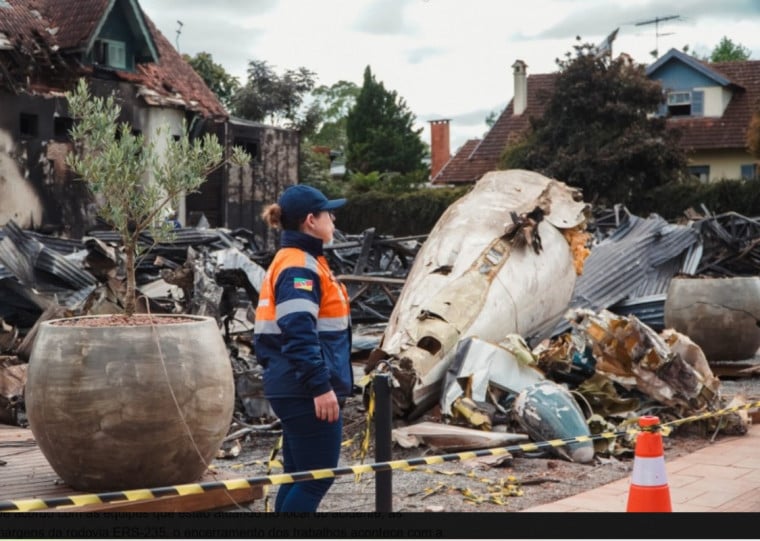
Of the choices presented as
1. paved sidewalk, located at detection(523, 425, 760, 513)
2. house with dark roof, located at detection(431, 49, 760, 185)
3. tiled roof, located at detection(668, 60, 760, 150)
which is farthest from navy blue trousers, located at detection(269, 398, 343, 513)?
tiled roof, located at detection(668, 60, 760, 150)

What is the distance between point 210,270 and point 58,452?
4380mm

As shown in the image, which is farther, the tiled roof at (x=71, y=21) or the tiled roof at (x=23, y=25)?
the tiled roof at (x=71, y=21)

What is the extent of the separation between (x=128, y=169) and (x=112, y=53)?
13.0 meters

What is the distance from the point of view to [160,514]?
493cm

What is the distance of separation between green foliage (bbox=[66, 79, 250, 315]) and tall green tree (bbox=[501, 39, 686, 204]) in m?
26.1

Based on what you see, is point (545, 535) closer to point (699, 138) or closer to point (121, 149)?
point (121, 149)

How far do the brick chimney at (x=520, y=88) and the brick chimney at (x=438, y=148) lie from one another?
2.79m

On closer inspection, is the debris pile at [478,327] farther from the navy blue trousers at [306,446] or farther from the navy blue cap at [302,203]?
the navy blue trousers at [306,446]

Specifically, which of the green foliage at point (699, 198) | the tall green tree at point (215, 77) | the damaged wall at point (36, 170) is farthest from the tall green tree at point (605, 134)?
the damaged wall at point (36, 170)

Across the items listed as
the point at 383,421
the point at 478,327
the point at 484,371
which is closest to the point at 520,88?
the point at 478,327

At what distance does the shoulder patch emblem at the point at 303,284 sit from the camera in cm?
443

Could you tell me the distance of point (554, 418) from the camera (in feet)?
23.6

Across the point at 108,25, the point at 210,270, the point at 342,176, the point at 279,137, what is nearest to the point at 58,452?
the point at 210,270

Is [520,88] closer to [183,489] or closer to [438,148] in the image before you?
[438,148]
